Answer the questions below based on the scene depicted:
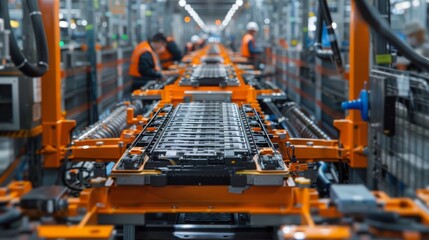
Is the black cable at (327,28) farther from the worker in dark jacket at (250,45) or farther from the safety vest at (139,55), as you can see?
the worker in dark jacket at (250,45)

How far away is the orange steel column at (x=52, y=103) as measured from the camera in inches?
190

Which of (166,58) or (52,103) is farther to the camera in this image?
(166,58)

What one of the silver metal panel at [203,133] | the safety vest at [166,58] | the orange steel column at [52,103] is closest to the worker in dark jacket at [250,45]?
the safety vest at [166,58]

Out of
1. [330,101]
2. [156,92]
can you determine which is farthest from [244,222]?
[330,101]

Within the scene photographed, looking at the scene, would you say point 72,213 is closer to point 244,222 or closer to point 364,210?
point 364,210

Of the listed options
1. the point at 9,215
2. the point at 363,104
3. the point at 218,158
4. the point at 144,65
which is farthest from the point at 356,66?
the point at 144,65

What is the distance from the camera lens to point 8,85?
17.2 ft

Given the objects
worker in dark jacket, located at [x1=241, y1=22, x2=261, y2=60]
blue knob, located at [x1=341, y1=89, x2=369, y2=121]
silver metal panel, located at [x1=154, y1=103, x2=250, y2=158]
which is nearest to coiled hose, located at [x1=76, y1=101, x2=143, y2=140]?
silver metal panel, located at [x1=154, y1=103, x2=250, y2=158]

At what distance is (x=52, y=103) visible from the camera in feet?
16.2

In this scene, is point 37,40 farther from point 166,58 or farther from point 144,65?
point 166,58

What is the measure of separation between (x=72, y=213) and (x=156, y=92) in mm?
5015

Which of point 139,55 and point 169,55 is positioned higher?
point 169,55

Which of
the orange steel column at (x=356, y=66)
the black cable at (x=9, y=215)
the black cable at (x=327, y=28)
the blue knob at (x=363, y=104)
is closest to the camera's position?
the black cable at (x=9, y=215)

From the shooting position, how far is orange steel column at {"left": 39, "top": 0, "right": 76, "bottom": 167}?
4.83m
